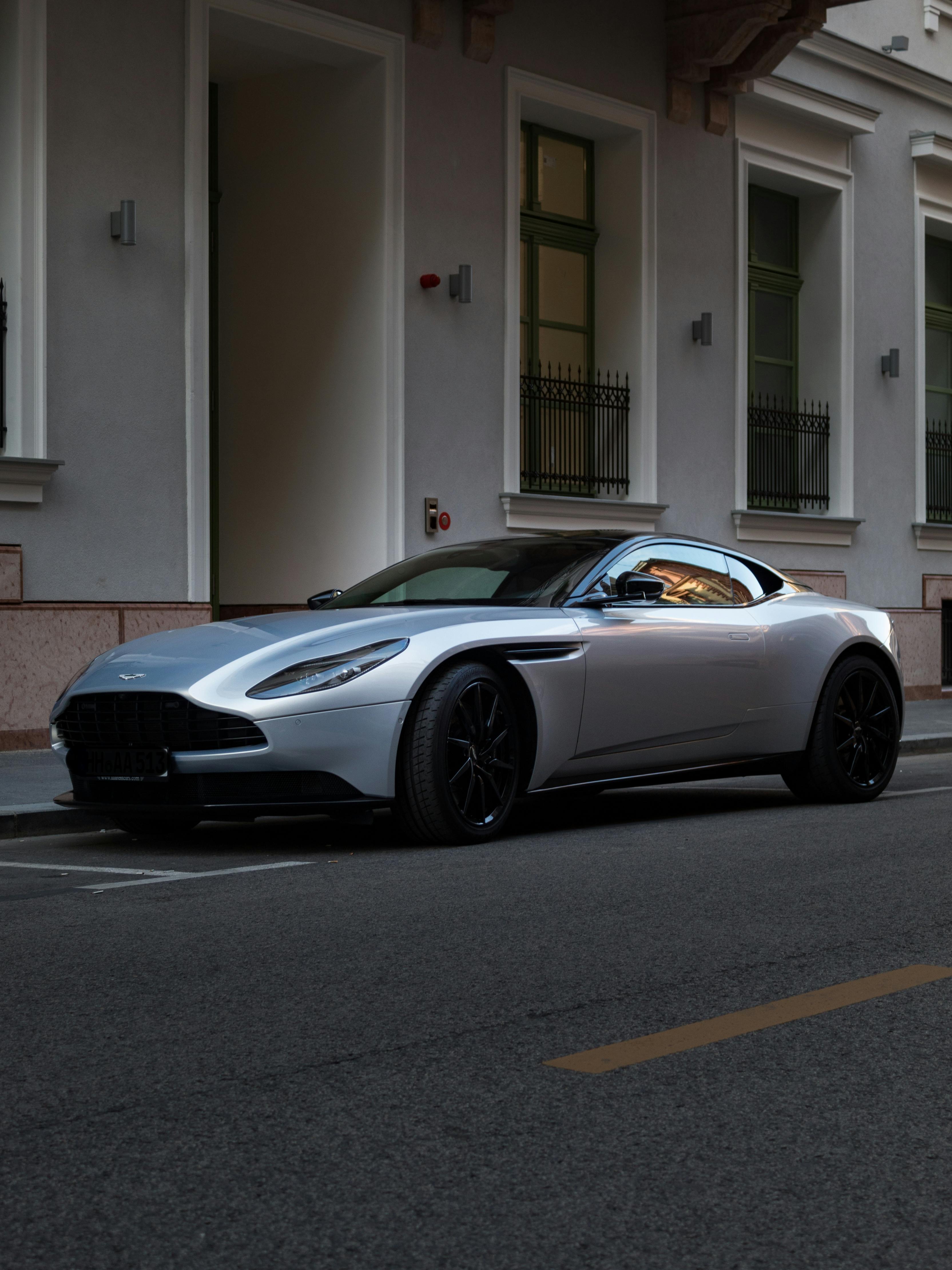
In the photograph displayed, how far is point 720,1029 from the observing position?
398 cm

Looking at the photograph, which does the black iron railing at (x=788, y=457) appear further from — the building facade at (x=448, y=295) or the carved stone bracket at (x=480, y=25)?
the carved stone bracket at (x=480, y=25)

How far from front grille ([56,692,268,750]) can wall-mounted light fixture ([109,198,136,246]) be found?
6372mm

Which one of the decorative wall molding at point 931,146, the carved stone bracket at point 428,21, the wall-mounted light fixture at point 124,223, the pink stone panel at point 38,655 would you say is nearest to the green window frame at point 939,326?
the decorative wall molding at point 931,146

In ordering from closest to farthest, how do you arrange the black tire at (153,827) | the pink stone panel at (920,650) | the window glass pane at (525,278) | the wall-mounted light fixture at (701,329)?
1. the black tire at (153,827)
2. the window glass pane at (525,278)
3. the wall-mounted light fixture at (701,329)
4. the pink stone panel at (920,650)

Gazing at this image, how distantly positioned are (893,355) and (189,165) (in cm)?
992

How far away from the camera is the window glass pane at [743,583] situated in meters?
Result: 8.67

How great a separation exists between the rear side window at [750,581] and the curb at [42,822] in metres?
3.40

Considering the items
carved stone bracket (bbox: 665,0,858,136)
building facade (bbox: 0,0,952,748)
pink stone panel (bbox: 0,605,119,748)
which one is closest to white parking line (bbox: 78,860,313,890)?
pink stone panel (bbox: 0,605,119,748)

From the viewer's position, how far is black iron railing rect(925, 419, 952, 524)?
20.9 metres

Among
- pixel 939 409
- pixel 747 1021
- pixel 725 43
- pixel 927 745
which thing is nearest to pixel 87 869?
pixel 747 1021

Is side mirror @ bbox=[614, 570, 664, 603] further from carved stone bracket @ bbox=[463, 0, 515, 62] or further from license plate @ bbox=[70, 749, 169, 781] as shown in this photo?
carved stone bracket @ bbox=[463, 0, 515, 62]

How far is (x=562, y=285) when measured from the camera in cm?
1709

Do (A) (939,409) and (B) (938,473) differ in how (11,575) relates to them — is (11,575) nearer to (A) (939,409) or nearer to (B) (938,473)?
(B) (938,473)

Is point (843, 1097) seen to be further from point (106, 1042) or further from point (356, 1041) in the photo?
point (106, 1042)
